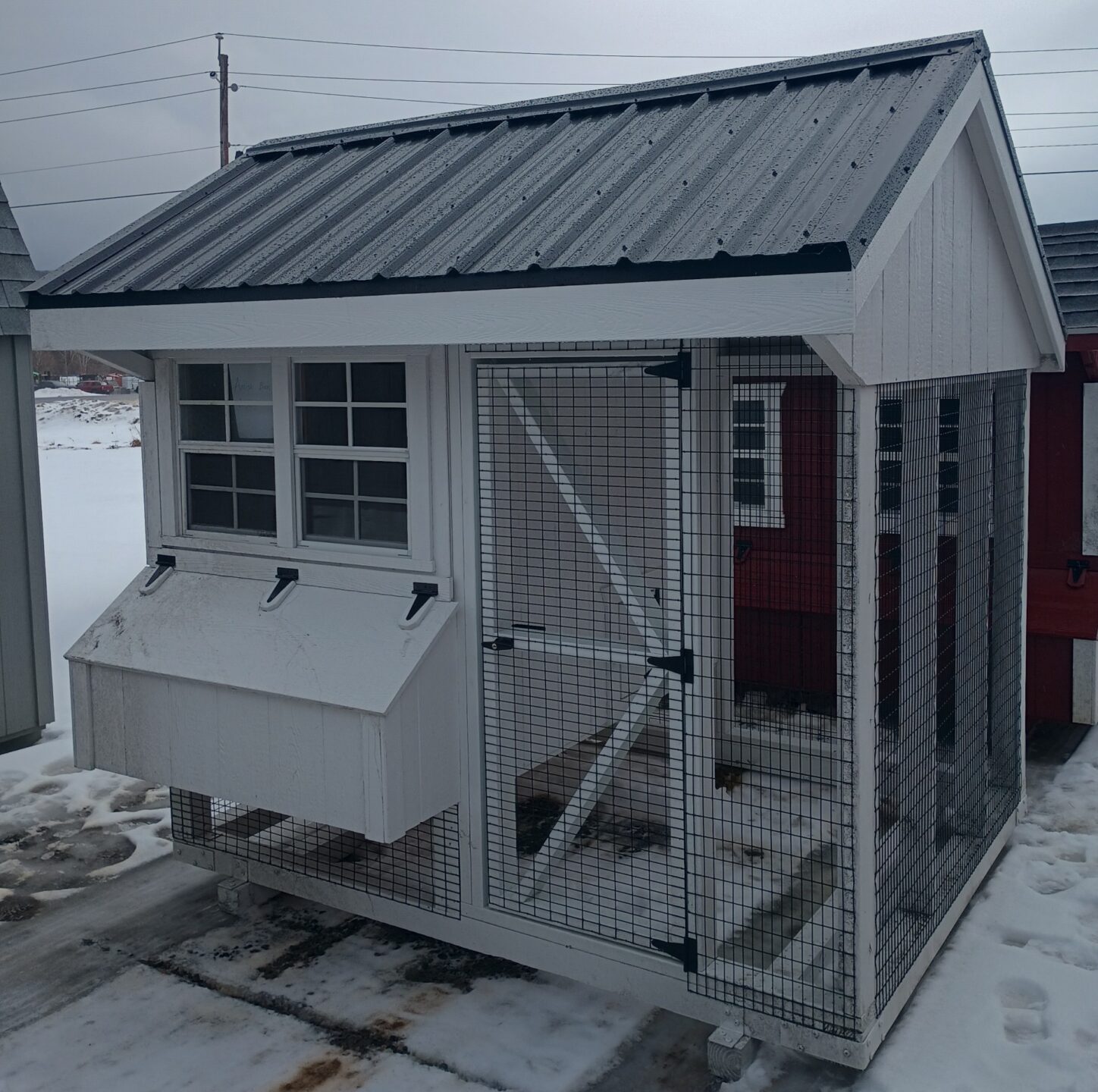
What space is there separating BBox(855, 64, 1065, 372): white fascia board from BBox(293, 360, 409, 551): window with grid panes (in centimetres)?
193

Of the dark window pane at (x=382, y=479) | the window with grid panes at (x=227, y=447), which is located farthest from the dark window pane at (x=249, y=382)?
the dark window pane at (x=382, y=479)

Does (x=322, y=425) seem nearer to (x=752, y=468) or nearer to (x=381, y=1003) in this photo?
(x=381, y=1003)

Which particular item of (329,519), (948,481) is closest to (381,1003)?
(329,519)

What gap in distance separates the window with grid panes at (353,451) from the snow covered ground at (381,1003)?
1.69m

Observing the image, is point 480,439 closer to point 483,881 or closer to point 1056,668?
point 483,881

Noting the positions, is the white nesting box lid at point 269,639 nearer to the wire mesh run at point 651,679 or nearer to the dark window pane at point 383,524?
the dark window pane at point 383,524

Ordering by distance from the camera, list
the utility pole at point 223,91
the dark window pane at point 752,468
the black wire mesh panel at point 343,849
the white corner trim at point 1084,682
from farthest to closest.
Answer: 1. the utility pole at point 223,91
2. the white corner trim at point 1084,682
3. the dark window pane at point 752,468
4. the black wire mesh panel at point 343,849

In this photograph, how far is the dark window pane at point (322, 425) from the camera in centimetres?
490

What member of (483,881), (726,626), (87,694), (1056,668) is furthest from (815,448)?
(87,694)

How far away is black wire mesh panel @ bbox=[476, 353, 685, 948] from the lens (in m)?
4.44

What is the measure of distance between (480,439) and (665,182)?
1115 millimetres

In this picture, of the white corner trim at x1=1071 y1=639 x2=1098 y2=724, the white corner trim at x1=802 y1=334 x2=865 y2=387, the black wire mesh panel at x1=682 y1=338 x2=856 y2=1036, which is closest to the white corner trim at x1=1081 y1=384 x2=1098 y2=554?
the white corner trim at x1=1071 y1=639 x2=1098 y2=724

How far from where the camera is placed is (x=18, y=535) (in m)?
7.77

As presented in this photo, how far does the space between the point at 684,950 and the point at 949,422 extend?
2.76 metres
